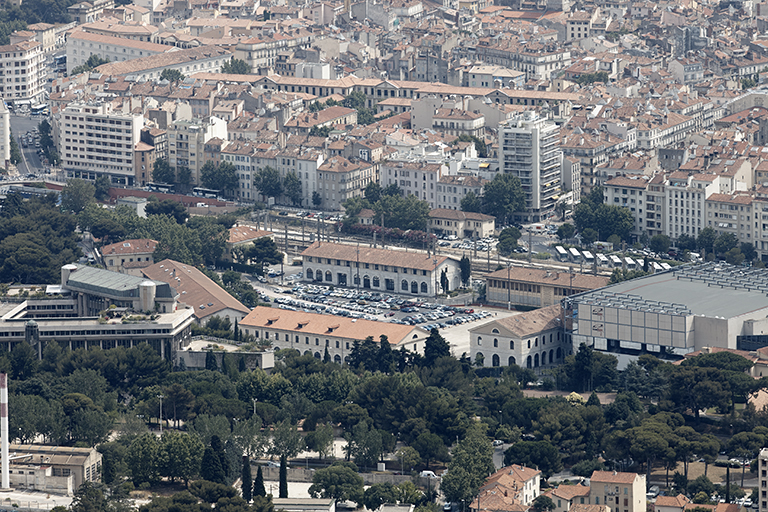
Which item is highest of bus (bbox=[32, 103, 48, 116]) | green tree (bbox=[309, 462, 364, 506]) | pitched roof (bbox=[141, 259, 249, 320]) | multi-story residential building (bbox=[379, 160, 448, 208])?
bus (bbox=[32, 103, 48, 116])

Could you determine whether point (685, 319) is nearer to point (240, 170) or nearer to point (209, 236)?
point (209, 236)

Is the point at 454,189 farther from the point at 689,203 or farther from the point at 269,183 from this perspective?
the point at 689,203

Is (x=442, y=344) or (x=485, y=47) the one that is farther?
(x=485, y=47)

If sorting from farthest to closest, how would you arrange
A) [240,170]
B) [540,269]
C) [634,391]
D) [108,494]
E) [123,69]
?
[123,69], [240,170], [540,269], [634,391], [108,494]

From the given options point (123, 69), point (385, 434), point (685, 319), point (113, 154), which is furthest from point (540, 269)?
point (123, 69)

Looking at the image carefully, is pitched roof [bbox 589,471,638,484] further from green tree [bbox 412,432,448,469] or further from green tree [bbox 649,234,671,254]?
green tree [bbox 649,234,671,254]

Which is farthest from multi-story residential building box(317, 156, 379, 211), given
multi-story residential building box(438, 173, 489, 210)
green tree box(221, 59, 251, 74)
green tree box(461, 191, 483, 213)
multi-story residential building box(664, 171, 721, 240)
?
green tree box(221, 59, 251, 74)

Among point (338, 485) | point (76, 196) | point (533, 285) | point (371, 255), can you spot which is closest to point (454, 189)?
point (371, 255)
